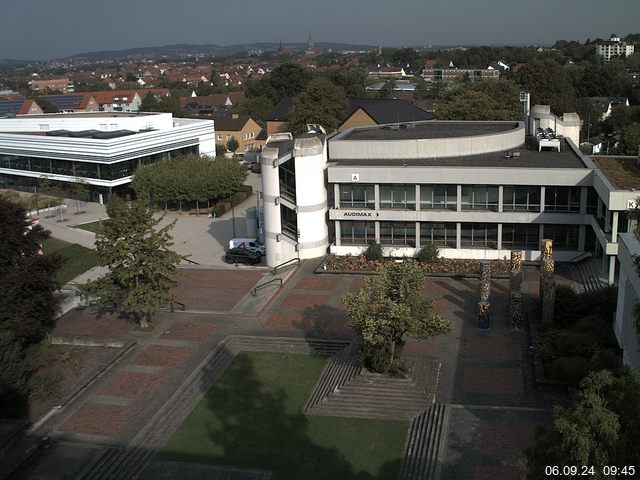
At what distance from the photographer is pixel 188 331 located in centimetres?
3039

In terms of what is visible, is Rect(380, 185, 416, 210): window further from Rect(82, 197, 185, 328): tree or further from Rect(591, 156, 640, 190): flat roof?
Rect(82, 197, 185, 328): tree

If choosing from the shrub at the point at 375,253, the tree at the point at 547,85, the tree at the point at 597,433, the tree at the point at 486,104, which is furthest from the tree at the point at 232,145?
the tree at the point at 597,433

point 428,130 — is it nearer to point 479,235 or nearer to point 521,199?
point 479,235

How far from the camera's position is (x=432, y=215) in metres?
38.3

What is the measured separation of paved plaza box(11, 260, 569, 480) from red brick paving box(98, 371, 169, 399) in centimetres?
4

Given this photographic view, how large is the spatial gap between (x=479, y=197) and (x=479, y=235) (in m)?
2.11

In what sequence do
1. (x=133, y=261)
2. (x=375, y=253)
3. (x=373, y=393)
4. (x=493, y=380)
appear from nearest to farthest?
1. (x=373, y=393)
2. (x=493, y=380)
3. (x=133, y=261)
4. (x=375, y=253)

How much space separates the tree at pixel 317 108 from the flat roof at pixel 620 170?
38.5 metres

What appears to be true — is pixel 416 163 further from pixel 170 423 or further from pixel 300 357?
pixel 170 423

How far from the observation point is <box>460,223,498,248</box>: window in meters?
38.3

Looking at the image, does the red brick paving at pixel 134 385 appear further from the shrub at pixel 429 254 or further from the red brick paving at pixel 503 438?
the shrub at pixel 429 254

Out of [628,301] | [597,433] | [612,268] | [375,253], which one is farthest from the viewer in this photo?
[375,253]

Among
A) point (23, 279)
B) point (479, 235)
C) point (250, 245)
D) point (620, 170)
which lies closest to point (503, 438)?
point (23, 279)

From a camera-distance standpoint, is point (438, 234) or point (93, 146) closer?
point (438, 234)
